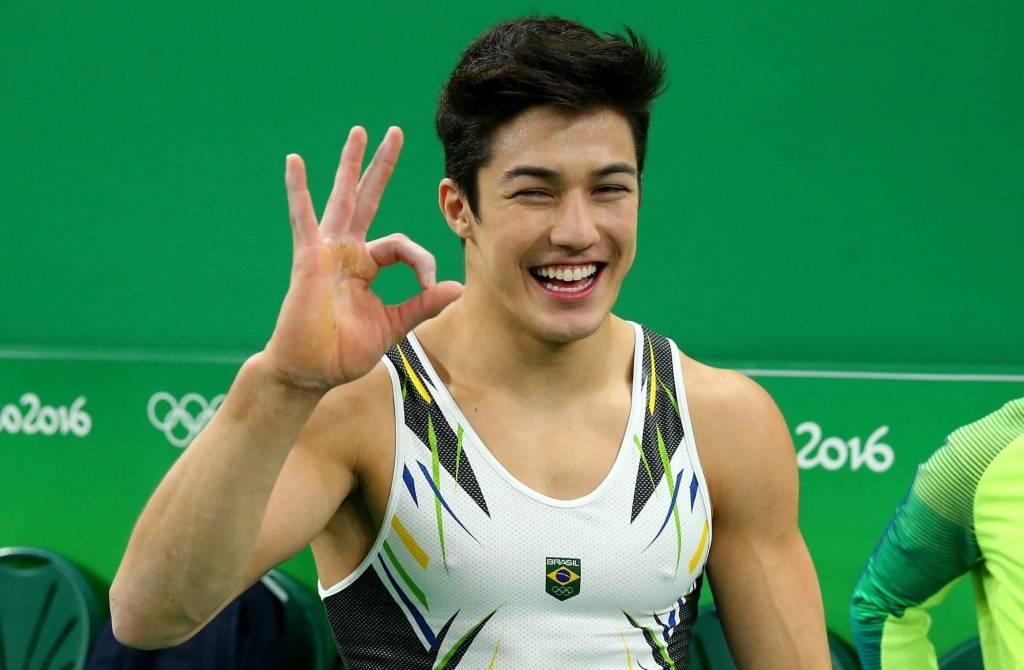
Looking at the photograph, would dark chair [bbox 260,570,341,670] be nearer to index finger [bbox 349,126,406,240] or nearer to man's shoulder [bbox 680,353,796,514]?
man's shoulder [bbox 680,353,796,514]

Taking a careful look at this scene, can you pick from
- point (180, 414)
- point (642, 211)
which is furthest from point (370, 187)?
point (180, 414)

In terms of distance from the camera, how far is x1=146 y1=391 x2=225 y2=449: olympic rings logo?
278 centimetres

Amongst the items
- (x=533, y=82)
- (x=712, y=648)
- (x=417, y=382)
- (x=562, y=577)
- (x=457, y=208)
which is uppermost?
(x=533, y=82)

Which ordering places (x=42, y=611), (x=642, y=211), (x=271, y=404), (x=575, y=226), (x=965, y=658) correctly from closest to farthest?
1. (x=271, y=404)
2. (x=575, y=226)
3. (x=965, y=658)
4. (x=642, y=211)
5. (x=42, y=611)

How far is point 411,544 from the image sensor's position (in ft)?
5.01

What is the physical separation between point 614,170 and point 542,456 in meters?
0.44

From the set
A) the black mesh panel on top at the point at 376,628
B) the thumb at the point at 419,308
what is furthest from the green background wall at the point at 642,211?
the thumb at the point at 419,308

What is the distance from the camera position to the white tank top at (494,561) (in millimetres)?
1527

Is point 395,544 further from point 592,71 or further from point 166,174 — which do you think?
point 166,174

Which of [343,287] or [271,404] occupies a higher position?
[343,287]

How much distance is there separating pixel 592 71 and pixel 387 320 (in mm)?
527

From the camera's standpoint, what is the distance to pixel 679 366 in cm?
173

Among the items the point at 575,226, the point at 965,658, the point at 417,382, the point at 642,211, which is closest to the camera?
the point at 575,226

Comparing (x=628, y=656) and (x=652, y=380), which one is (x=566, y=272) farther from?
(x=628, y=656)
